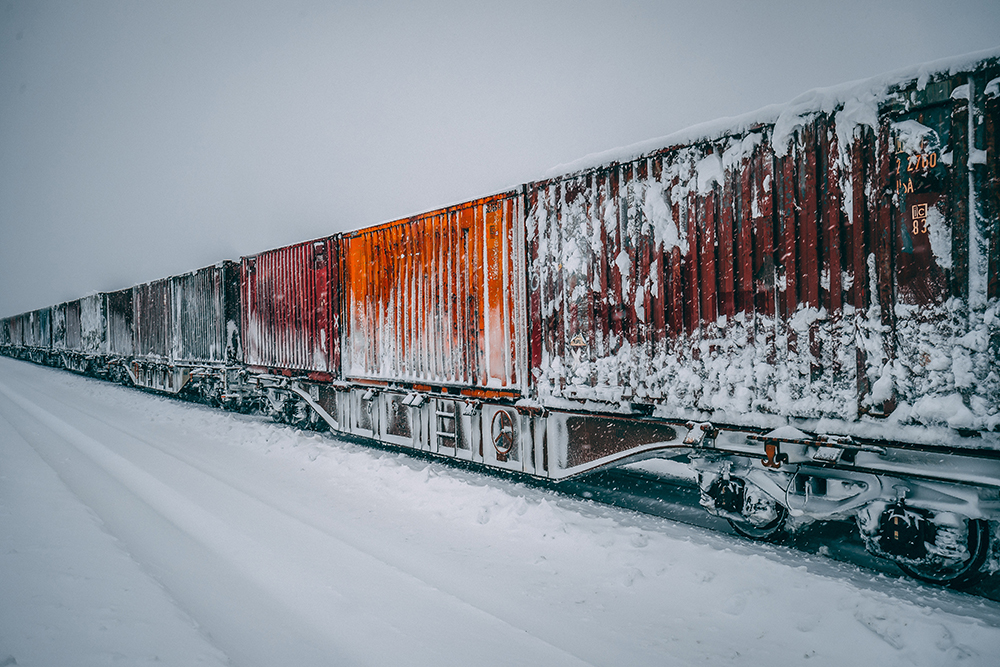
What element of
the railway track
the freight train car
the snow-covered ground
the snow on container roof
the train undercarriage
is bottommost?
the railway track

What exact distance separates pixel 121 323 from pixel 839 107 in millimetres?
23879

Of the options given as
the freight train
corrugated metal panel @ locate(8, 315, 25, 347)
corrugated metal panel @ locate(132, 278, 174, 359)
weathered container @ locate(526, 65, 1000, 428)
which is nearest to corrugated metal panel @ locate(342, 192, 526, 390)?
the freight train

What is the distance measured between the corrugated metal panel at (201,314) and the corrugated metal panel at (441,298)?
5.52m

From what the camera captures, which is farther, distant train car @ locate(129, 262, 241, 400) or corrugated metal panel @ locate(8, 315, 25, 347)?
corrugated metal panel @ locate(8, 315, 25, 347)

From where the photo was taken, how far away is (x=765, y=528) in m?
4.27

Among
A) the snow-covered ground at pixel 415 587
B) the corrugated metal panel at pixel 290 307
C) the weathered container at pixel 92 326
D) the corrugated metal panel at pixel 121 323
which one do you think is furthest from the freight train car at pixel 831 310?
the weathered container at pixel 92 326

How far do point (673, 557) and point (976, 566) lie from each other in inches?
83.6

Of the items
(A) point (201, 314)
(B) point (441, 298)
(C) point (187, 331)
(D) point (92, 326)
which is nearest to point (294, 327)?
(B) point (441, 298)

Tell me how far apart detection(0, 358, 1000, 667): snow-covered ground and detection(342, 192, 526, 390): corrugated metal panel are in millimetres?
1780

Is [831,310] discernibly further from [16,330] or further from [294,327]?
[16,330]

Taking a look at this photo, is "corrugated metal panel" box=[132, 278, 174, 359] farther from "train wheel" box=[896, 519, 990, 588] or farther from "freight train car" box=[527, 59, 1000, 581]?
"train wheel" box=[896, 519, 990, 588]

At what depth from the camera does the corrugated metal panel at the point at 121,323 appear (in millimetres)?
18244

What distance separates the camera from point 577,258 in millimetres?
5320

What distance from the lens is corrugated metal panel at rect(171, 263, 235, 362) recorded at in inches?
471
